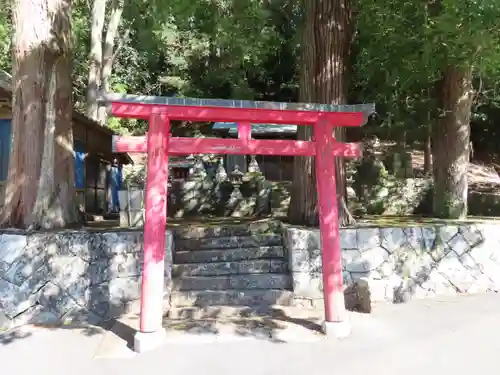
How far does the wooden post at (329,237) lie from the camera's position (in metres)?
5.64

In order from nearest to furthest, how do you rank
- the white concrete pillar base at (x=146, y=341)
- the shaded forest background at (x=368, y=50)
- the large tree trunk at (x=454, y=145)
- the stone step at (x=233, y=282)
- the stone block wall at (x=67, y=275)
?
the white concrete pillar base at (x=146, y=341) → the stone block wall at (x=67, y=275) → the stone step at (x=233, y=282) → the shaded forest background at (x=368, y=50) → the large tree trunk at (x=454, y=145)

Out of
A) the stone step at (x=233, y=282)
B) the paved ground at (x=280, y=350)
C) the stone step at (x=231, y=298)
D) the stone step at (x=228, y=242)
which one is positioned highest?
the stone step at (x=228, y=242)

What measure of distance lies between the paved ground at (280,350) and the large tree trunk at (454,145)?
4.40m

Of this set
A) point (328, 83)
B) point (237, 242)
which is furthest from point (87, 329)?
point (328, 83)

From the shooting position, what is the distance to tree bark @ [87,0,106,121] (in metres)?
16.9

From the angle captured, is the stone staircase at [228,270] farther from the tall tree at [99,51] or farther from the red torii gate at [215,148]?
the tall tree at [99,51]

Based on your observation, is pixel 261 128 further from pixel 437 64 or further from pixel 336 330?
pixel 336 330

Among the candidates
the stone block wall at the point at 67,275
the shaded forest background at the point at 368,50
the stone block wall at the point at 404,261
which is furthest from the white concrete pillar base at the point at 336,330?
the stone block wall at the point at 67,275

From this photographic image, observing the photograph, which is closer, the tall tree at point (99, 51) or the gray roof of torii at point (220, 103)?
the gray roof of torii at point (220, 103)

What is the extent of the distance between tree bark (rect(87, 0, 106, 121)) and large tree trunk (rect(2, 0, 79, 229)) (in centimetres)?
959

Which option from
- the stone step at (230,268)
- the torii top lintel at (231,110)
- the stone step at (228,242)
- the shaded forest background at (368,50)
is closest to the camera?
the torii top lintel at (231,110)

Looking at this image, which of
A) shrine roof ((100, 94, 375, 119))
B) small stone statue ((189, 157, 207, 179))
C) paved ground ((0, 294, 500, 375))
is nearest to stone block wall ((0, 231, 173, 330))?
paved ground ((0, 294, 500, 375))

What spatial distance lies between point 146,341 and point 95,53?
14.8m

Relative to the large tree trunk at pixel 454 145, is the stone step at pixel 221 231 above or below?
below
